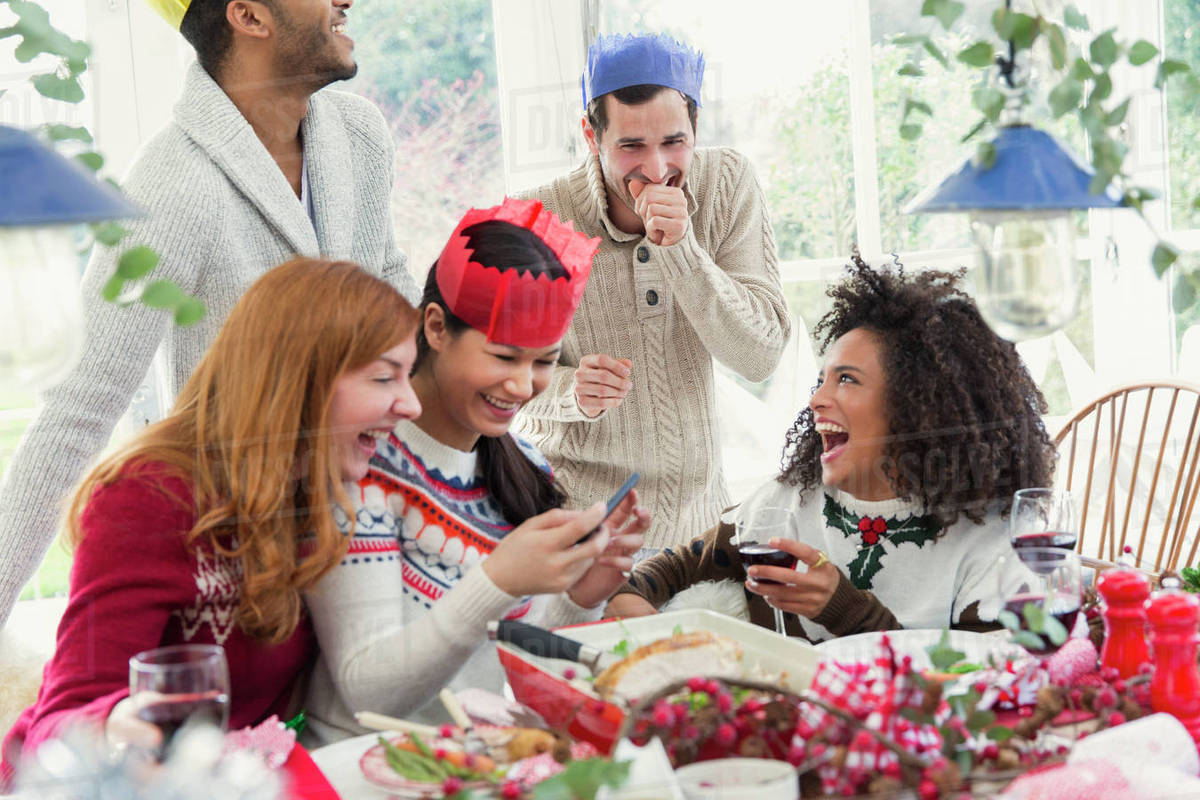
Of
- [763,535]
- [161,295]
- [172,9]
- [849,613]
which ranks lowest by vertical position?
[849,613]

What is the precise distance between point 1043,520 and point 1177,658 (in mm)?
239

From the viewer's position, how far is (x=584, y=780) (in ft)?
2.35

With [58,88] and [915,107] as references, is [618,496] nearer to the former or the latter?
[915,107]

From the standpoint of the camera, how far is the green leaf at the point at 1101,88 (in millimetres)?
910

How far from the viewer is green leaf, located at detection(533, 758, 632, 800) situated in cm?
71

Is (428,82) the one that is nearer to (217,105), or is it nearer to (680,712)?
(217,105)

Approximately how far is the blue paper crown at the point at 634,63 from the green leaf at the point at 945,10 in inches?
8.1

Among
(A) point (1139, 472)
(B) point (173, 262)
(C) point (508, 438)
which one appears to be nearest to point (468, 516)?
(C) point (508, 438)

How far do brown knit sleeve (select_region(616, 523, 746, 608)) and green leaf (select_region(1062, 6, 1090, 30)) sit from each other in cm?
53

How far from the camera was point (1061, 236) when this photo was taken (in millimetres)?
873

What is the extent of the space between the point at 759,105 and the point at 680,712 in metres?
0.58

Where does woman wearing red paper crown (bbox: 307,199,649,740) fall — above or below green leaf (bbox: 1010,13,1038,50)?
below

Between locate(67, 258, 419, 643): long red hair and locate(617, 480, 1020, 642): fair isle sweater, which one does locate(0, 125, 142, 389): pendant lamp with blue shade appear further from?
locate(617, 480, 1020, 642): fair isle sweater

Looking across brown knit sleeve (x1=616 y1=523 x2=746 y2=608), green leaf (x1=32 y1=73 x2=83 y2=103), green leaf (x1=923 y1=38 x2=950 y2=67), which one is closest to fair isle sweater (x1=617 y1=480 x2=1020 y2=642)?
brown knit sleeve (x1=616 y1=523 x2=746 y2=608)
